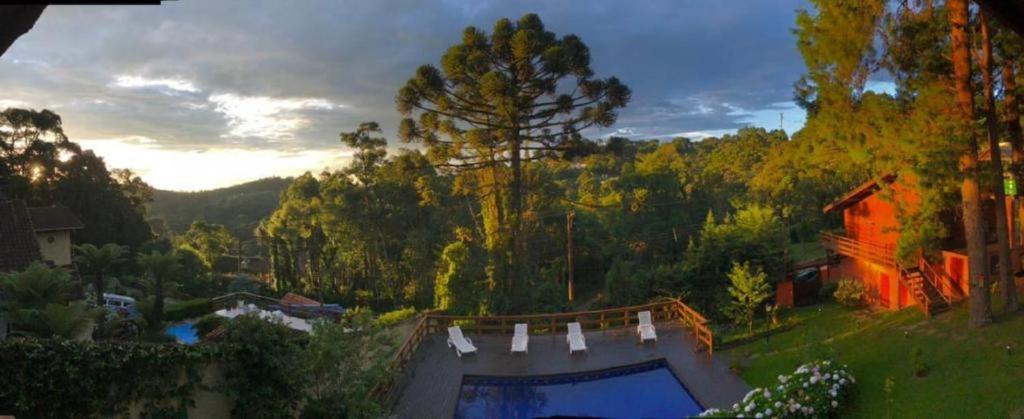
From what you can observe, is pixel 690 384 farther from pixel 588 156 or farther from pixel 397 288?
pixel 397 288

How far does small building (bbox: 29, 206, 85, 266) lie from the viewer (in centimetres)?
2428

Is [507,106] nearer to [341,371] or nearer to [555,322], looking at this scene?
[555,322]

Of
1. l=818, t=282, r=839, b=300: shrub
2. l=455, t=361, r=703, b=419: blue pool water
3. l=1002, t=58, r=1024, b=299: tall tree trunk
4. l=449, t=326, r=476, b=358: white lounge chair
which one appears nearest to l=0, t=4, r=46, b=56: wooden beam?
l=455, t=361, r=703, b=419: blue pool water

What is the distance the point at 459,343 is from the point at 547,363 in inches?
97.0

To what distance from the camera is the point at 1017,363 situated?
1123cm

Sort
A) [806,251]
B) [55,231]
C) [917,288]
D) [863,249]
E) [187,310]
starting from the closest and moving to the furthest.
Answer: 1. [917,288]
2. [863,249]
3. [55,231]
4. [187,310]
5. [806,251]

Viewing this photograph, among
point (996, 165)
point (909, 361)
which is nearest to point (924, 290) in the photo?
point (996, 165)

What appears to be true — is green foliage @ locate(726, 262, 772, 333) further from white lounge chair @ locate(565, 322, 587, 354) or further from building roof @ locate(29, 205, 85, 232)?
building roof @ locate(29, 205, 85, 232)

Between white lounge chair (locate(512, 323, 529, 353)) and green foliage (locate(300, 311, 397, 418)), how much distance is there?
19.4ft

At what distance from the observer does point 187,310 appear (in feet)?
88.4

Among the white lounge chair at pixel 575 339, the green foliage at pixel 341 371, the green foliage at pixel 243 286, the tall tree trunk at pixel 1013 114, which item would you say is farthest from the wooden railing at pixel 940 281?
the green foliage at pixel 243 286

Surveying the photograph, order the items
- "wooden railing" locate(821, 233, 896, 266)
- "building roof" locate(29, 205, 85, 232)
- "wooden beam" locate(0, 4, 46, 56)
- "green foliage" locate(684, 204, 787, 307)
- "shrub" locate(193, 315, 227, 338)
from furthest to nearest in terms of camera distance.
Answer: "building roof" locate(29, 205, 85, 232), "green foliage" locate(684, 204, 787, 307), "shrub" locate(193, 315, 227, 338), "wooden railing" locate(821, 233, 896, 266), "wooden beam" locate(0, 4, 46, 56)

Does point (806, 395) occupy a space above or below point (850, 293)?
below

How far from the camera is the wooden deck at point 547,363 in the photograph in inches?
533
